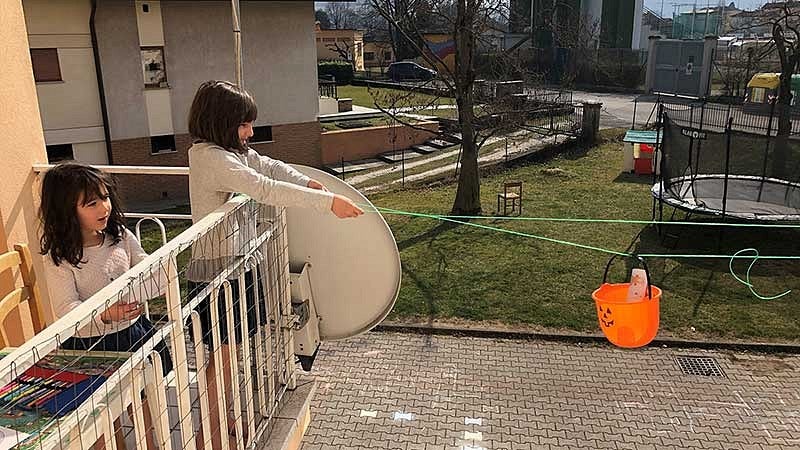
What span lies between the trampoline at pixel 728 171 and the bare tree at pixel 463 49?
3248mm

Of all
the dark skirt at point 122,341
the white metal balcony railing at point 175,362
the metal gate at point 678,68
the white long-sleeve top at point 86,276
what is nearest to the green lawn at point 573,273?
the white metal balcony railing at point 175,362

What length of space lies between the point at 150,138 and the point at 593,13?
3807 cm

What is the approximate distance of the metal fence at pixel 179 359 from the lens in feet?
7.00

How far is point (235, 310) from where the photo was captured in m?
3.67

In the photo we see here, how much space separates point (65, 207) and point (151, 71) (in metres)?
16.4

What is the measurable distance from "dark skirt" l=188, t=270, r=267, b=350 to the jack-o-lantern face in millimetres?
2256

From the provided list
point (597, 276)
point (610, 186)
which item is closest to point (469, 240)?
point (597, 276)

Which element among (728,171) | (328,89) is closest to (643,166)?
(728,171)

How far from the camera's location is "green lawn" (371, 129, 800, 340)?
780 cm

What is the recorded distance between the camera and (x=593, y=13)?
47.2 m

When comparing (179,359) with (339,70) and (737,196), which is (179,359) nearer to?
(737,196)

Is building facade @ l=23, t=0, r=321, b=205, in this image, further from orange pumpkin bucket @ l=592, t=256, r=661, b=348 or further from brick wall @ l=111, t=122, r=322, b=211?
orange pumpkin bucket @ l=592, t=256, r=661, b=348

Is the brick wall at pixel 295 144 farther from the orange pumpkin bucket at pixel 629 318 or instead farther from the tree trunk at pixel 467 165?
the orange pumpkin bucket at pixel 629 318

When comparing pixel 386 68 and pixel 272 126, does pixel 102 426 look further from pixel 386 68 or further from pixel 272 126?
pixel 386 68
